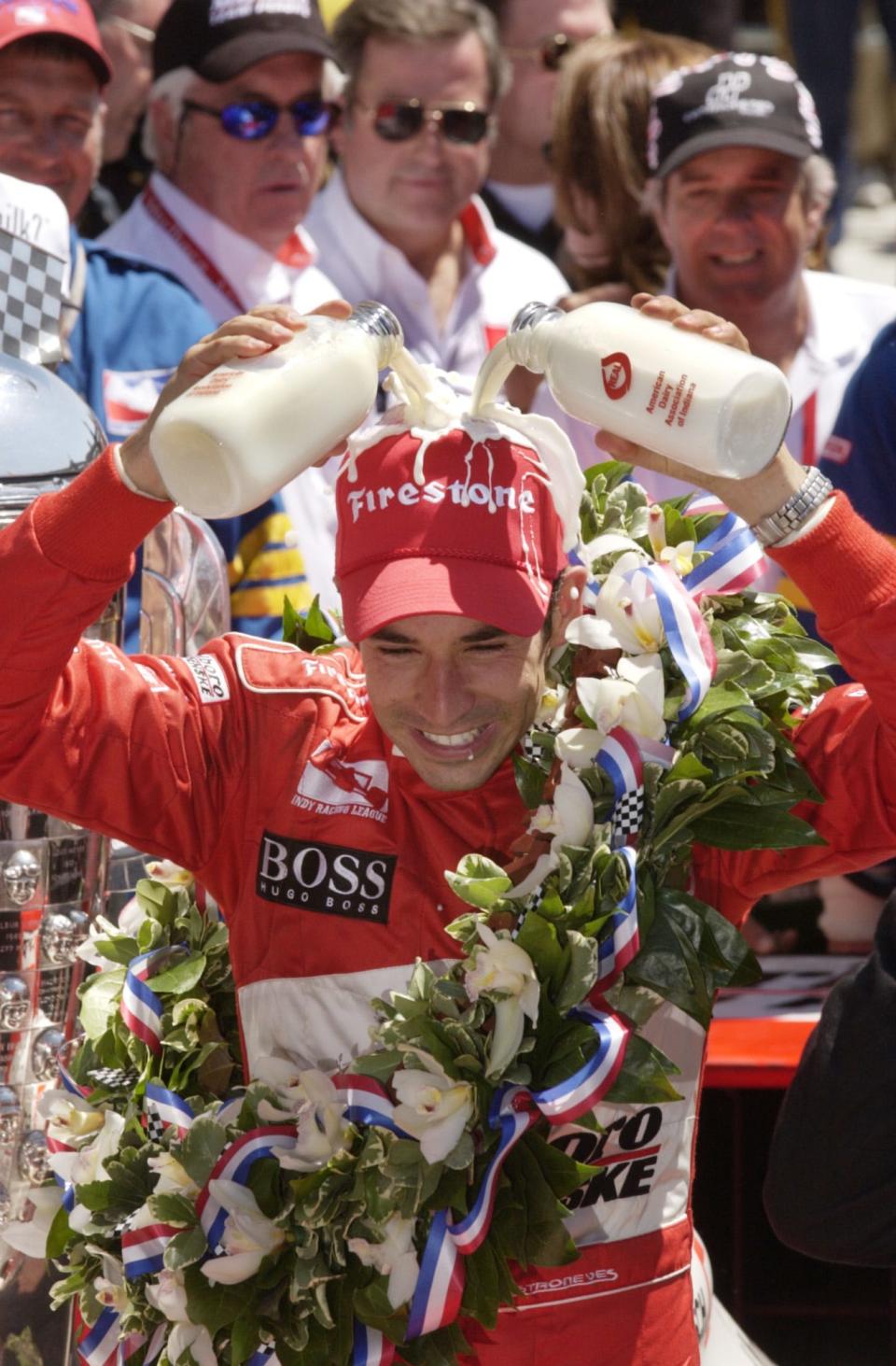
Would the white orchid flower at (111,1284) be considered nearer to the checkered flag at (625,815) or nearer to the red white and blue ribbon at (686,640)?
the checkered flag at (625,815)

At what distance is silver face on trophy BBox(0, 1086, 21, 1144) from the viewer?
2.60 m

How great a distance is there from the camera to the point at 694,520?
105 inches

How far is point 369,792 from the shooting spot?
95.3 inches

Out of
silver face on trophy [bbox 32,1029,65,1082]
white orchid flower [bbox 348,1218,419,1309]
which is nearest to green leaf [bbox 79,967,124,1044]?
silver face on trophy [bbox 32,1029,65,1082]

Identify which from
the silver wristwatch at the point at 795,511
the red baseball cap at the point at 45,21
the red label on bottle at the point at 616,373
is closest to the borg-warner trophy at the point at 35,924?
the red label on bottle at the point at 616,373

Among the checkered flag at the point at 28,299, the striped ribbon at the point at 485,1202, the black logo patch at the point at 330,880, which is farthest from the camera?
the checkered flag at the point at 28,299

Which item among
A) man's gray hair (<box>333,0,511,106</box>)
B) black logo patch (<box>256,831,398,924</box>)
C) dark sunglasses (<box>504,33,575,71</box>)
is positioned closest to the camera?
black logo patch (<box>256,831,398,924</box>)

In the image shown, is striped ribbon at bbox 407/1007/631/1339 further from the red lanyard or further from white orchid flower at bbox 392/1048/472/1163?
the red lanyard

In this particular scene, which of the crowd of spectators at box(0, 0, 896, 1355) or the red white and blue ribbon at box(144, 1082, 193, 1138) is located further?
the crowd of spectators at box(0, 0, 896, 1355)

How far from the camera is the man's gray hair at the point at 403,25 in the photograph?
4.65 meters

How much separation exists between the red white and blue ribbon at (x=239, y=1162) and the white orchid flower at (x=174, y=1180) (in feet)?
0.12

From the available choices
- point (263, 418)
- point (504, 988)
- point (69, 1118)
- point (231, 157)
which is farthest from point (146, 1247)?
point (231, 157)

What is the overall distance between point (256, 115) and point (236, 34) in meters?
0.18

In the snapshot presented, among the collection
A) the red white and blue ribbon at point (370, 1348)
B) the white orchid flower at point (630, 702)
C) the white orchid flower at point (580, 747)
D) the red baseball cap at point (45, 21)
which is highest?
the red baseball cap at point (45, 21)
